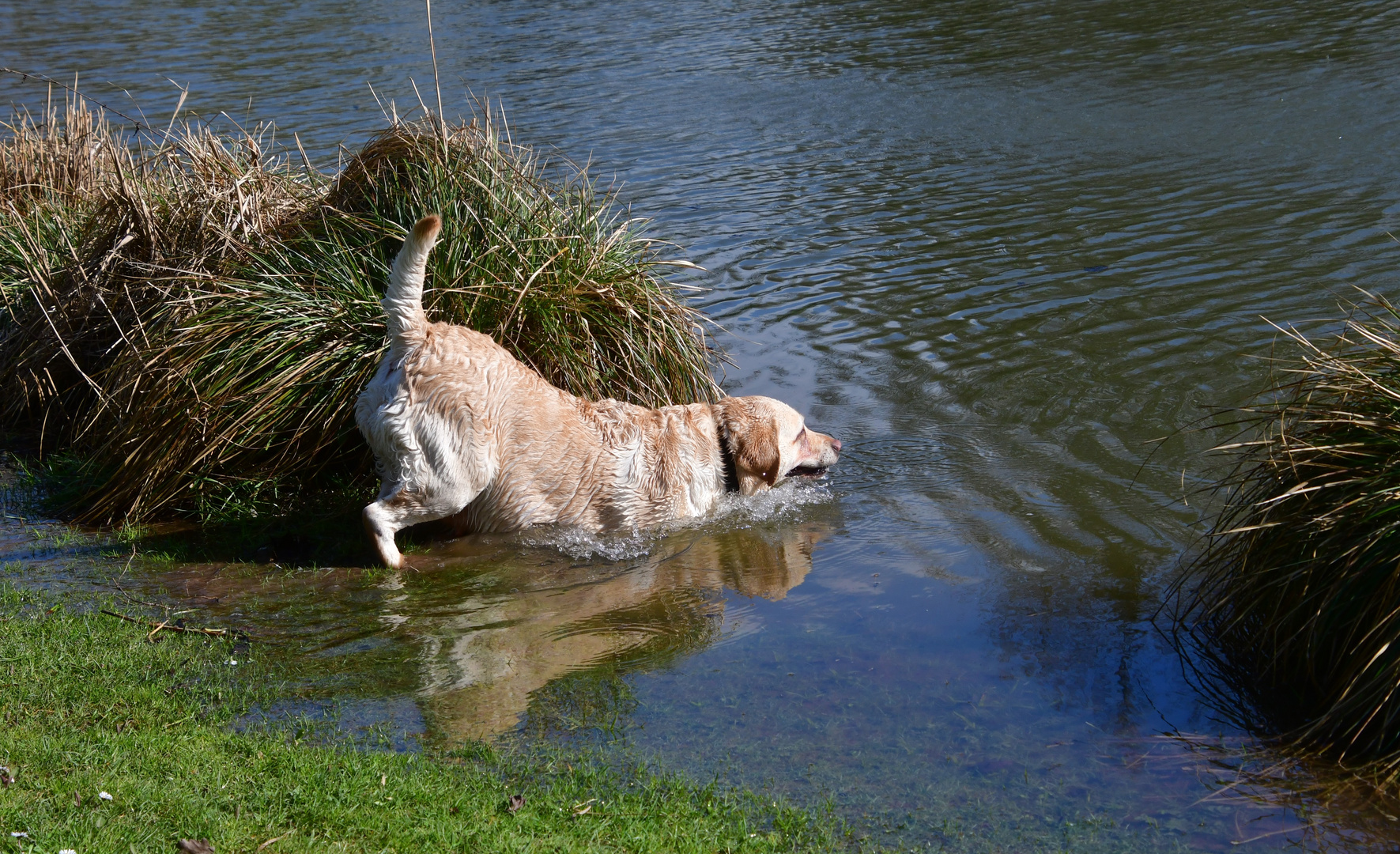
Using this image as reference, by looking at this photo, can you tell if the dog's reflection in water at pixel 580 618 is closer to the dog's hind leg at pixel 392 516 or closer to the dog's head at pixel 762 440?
the dog's hind leg at pixel 392 516

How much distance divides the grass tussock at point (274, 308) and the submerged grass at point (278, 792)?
2.32m

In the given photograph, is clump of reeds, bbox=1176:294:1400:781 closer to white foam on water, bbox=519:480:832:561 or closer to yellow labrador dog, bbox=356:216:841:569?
white foam on water, bbox=519:480:832:561

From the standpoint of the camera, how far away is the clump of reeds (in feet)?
14.8

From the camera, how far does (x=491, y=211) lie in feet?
26.0

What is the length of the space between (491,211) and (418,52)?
16093 millimetres

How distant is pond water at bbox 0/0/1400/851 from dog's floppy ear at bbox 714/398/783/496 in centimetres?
31

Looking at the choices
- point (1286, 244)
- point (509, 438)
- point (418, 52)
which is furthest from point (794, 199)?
point (418, 52)

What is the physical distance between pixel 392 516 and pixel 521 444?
83 centimetres

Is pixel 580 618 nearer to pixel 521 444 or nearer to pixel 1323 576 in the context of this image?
pixel 521 444

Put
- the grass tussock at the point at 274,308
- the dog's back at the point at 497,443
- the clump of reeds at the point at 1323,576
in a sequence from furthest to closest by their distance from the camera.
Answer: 1. the grass tussock at the point at 274,308
2. the dog's back at the point at 497,443
3. the clump of reeds at the point at 1323,576

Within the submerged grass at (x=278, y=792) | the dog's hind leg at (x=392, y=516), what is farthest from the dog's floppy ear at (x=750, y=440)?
the submerged grass at (x=278, y=792)

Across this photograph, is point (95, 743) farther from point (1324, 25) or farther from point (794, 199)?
point (1324, 25)

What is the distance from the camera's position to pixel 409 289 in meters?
6.17

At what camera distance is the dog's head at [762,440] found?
7.20 m
